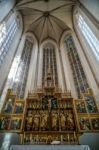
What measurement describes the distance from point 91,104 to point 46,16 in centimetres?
1317

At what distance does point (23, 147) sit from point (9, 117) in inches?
92.6

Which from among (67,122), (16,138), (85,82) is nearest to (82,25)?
(85,82)

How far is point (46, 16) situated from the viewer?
18.3 m

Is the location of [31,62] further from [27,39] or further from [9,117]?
[9,117]

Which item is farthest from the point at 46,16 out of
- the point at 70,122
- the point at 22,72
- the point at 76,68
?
the point at 70,122

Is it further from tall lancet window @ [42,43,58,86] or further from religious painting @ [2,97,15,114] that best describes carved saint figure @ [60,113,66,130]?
tall lancet window @ [42,43,58,86]

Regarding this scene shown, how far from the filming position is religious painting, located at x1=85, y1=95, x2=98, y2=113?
8.23 m

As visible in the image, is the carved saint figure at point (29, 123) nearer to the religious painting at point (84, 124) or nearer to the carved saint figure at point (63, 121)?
the carved saint figure at point (63, 121)

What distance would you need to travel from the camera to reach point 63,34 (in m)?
19.3

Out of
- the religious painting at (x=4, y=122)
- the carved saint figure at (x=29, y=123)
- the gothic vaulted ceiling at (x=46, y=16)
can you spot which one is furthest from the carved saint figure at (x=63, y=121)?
the gothic vaulted ceiling at (x=46, y=16)

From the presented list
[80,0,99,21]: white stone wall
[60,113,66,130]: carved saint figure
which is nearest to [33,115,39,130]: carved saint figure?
[60,113,66,130]: carved saint figure

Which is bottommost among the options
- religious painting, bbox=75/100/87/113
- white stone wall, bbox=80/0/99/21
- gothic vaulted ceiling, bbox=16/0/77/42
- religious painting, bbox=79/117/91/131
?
religious painting, bbox=79/117/91/131

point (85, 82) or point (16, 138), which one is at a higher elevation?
point (85, 82)

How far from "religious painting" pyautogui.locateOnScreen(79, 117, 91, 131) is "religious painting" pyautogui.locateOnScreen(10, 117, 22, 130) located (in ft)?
9.63
